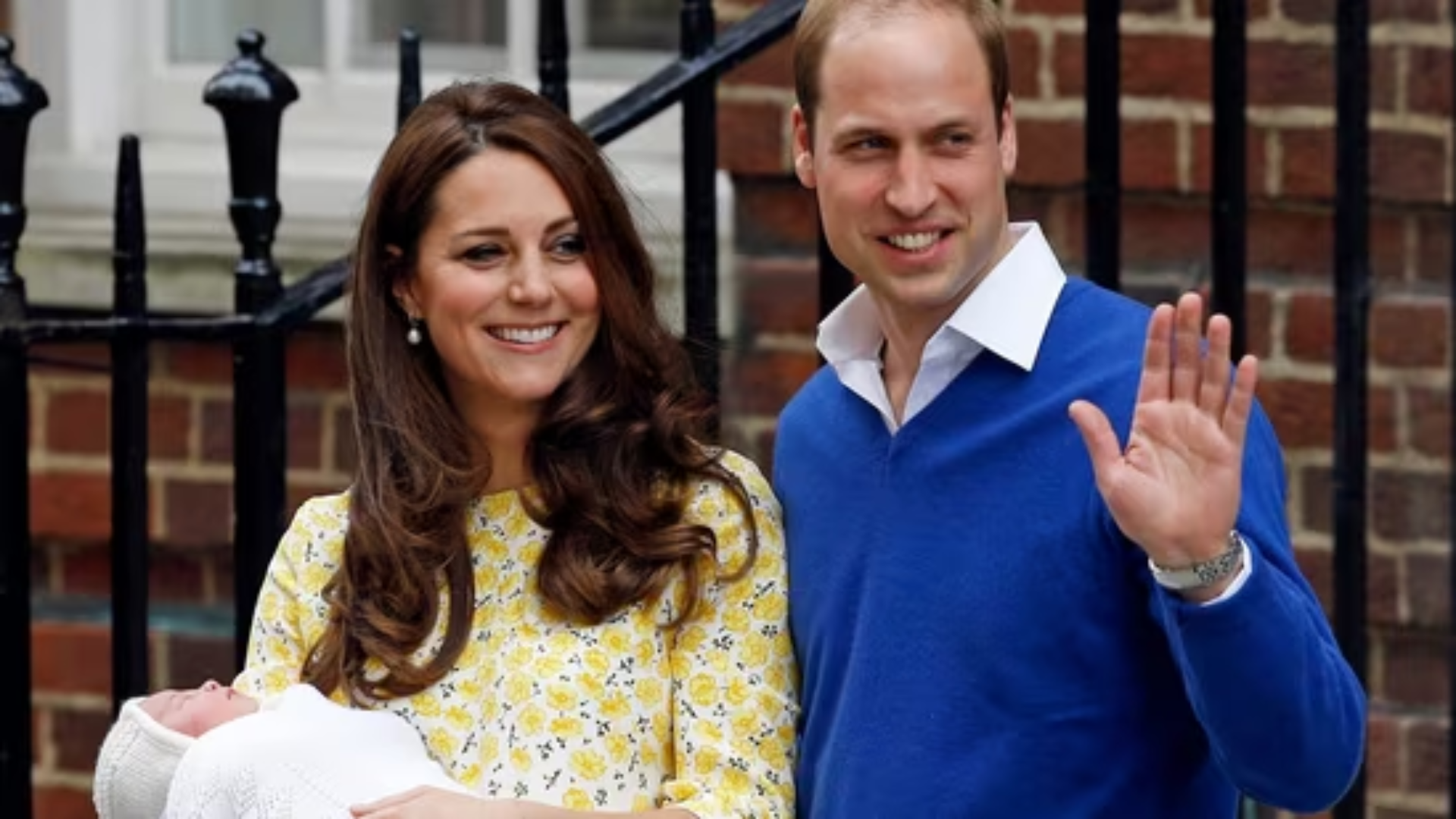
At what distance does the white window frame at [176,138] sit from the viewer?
5379mm

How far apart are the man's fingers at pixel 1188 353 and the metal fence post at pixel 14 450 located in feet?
5.45

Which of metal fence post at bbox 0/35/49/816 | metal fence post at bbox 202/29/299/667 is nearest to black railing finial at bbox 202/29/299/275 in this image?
metal fence post at bbox 202/29/299/667

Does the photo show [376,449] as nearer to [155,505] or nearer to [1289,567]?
[1289,567]

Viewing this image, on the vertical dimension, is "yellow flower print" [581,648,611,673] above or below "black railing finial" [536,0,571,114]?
below

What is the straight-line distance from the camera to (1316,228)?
4.92 metres

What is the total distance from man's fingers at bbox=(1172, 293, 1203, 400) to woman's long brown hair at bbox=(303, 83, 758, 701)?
0.59 meters

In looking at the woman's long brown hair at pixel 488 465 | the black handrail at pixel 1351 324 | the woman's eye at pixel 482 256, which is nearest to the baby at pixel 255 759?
the woman's long brown hair at pixel 488 465

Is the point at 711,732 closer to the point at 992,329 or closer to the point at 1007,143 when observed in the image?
the point at 992,329

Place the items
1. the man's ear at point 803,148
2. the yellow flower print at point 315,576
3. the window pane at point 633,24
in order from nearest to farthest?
the man's ear at point 803,148, the yellow flower print at point 315,576, the window pane at point 633,24

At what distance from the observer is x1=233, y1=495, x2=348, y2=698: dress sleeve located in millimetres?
3379

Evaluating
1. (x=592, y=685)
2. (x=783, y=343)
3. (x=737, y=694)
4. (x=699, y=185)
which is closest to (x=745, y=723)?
(x=737, y=694)

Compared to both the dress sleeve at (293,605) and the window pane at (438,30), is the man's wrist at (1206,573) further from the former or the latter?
the window pane at (438,30)

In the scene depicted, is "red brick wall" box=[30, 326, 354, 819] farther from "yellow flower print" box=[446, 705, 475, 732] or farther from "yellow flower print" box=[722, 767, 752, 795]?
"yellow flower print" box=[722, 767, 752, 795]

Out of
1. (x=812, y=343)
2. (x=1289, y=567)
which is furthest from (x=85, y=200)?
(x=1289, y=567)
